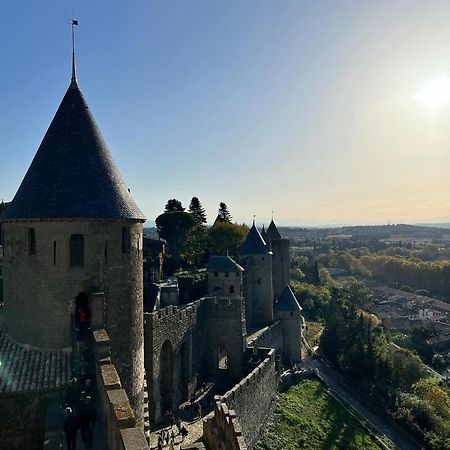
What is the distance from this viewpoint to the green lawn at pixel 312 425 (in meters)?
24.7

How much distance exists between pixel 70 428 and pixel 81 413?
496mm

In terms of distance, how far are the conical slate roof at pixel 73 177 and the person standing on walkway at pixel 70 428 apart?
14.1ft

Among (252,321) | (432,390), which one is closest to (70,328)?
(252,321)

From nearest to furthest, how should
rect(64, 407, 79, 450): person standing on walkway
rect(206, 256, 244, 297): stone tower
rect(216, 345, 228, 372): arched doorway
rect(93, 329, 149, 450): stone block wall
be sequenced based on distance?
rect(93, 329, 149, 450): stone block wall → rect(64, 407, 79, 450): person standing on walkway → rect(216, 345, 228, 372): arched doorway → rect(206, 256, 244, 297): stone tower

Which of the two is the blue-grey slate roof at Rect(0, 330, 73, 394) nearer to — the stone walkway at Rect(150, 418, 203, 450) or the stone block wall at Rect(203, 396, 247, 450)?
the stone block wall at Rect(203, 396, 247, 450)

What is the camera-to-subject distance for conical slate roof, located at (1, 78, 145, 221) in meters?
11.3

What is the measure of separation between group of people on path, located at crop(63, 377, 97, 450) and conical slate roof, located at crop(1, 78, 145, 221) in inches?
152

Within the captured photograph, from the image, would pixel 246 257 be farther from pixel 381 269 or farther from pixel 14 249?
pixel 381 269

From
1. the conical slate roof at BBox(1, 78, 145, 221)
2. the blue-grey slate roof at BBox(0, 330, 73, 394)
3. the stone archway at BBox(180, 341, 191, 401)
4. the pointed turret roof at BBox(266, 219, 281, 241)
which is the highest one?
the conical slate roof at BBox(1, 78, 145, 221)

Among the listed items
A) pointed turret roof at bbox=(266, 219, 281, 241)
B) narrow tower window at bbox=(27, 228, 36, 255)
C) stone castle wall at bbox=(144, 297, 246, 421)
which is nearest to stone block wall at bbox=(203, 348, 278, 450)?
stone castle wall at bbox=(144, 297, 246, 421)

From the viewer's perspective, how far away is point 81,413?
33.1 feet

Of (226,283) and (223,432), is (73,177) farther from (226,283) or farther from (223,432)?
(226,283)

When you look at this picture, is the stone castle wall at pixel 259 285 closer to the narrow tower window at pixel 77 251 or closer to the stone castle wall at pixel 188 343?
the stone castle wall at pixel 188 343

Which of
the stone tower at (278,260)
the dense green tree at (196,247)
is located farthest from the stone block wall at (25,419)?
the dense green tree at (196,247)
